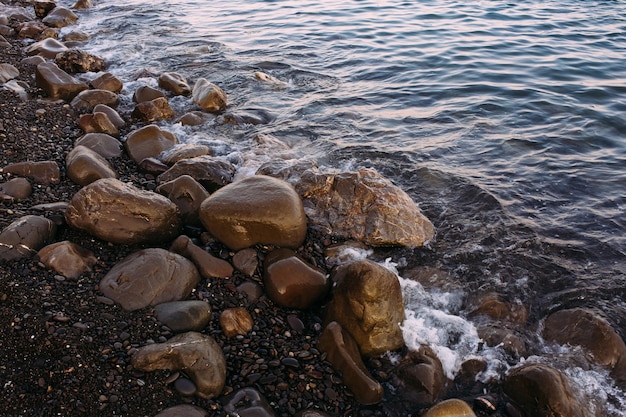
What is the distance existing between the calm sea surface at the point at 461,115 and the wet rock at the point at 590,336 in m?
0.14

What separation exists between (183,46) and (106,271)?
10158 millimetres

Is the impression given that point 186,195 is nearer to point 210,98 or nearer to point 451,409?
point 451,409

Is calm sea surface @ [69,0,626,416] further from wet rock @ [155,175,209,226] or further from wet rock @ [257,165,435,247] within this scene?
wet rock @ [155,175,209,226]

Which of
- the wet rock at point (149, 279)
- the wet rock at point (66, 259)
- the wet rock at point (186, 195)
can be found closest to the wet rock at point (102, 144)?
the wet rock at point (186, 195)

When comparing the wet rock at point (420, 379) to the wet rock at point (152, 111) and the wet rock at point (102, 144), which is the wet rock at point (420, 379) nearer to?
the wet rock at point (102, 144)

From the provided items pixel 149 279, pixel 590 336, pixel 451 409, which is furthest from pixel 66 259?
pixel 590 336

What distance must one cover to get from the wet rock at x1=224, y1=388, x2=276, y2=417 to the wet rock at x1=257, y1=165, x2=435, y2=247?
253cm

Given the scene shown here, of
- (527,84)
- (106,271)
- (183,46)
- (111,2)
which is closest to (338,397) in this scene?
(106,271)

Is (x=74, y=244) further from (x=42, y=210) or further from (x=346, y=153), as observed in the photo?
(x=346, y=153)

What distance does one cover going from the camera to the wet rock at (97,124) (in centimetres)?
780

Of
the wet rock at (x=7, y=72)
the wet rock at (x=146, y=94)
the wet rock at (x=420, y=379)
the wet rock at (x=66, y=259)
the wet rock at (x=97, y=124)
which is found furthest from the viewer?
the wet rock at (x=146, y=94)

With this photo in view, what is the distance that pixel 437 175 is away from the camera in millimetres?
7320

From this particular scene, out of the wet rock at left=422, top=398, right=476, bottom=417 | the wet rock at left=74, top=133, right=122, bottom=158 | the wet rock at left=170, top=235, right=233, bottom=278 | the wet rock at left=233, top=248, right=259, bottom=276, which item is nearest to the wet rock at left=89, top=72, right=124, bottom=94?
the wet rock at left=74, top=133, right=122, bottom=158

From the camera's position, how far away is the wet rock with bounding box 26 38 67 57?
37.4 ft
